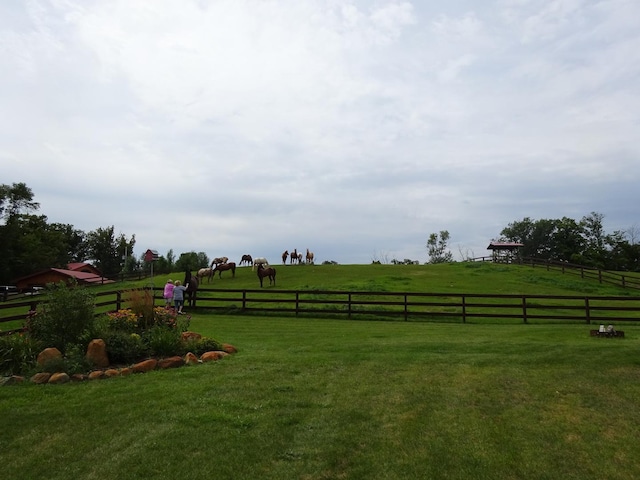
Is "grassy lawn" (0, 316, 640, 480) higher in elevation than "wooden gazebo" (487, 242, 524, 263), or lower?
lower

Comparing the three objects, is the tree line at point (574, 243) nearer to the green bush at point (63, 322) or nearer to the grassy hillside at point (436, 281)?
the grassy hillside at point (436, 281)

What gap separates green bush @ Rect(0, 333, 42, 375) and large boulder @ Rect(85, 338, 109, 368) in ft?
3.00

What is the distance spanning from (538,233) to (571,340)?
288 ft

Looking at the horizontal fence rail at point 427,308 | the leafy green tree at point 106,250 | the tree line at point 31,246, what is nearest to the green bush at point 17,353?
the horizontal fence rail at point 427,308

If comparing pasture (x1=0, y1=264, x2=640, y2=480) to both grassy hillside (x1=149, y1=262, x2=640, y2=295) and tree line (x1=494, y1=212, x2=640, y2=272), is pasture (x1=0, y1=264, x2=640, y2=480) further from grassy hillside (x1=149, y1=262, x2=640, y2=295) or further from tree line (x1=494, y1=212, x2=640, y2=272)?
tree line (x1=494, y1=212, x2=640, y2=272)

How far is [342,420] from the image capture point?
213 inches

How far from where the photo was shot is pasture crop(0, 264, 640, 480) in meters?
4.29

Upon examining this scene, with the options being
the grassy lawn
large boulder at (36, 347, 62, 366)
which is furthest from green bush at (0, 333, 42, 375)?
the grassy lawn

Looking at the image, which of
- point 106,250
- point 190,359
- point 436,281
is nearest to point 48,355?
point 190,359

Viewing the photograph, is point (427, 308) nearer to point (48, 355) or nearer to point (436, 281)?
point (436, 281)

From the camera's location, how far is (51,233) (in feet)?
222

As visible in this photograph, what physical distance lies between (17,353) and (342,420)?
620 centimetres

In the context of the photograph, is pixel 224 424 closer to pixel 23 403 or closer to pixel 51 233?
pixel 23 403

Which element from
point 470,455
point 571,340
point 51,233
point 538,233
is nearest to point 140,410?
point 470,455
